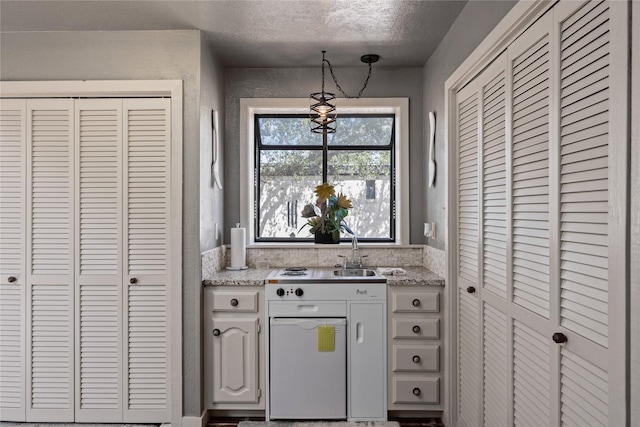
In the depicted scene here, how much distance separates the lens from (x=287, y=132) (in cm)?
347

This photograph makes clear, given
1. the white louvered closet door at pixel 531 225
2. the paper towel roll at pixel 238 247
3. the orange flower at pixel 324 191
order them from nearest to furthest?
the white louvered closet door at pixel 531 225 → the paper towel roll at pixel 238 247 → the orange flower at pixel 324 191

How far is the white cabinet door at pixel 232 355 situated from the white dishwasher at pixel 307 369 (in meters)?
0.13

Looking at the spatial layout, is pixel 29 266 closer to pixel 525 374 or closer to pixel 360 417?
pixel 360 417

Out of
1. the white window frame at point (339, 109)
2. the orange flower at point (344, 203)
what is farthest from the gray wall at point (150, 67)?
the orange flower at point (344, 203)

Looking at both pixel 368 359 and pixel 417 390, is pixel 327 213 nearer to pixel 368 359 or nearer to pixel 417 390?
pixel 368 359

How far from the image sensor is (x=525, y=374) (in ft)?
5.35

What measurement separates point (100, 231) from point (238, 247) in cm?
91

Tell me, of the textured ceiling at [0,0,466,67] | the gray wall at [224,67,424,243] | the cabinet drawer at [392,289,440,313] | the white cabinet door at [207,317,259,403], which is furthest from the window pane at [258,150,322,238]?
the cabinet drawer at [392,289,440,313]

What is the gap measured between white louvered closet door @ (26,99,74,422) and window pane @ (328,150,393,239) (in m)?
1.93

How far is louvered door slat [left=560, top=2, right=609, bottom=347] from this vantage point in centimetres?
116

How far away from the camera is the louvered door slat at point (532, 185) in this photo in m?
1.48

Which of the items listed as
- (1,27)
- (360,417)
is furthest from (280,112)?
(360,417)

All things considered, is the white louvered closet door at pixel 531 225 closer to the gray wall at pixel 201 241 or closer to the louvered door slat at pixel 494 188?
the louvered door slat at pixel 494 188

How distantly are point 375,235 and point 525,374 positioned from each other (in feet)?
6.23
